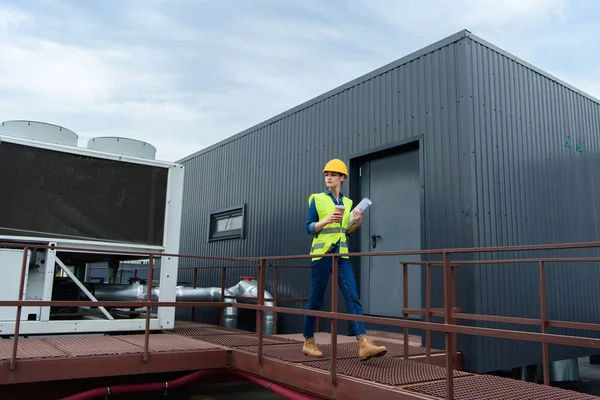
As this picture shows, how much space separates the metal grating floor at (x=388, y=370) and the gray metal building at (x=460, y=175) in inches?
73.7

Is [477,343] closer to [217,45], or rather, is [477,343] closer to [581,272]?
[581,272]

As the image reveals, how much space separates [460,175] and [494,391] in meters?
3.42

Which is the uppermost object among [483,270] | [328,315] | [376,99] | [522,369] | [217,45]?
[217,45]

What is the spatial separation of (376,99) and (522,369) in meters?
4.40

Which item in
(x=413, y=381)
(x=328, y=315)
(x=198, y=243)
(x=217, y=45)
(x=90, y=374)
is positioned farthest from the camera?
(x=217, y=45)

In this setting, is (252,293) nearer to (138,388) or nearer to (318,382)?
(138,388)

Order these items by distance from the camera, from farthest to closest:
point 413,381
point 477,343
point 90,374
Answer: point 477,343, point 90,374, point 413,381

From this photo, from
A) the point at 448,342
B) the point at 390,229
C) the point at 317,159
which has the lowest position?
the point at 448,342

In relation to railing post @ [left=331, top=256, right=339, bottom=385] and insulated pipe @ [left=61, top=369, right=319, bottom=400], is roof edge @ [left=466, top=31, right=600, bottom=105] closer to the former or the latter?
railing post @ [left=331, top=256, right=339, bottom=385]

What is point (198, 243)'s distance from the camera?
12828 mm

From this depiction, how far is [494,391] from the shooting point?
11.9ft

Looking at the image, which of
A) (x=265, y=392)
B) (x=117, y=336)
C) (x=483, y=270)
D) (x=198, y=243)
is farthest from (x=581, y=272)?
(x=198, y=243)

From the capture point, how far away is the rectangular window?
36.8 ft

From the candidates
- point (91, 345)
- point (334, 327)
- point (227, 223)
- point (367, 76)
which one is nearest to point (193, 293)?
point (227, 223)
